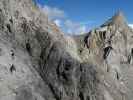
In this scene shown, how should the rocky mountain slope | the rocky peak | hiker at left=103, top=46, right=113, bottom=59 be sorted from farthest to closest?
the rocky peak < hiker at left=103, top=46, right=113, bottom=59 < the rocky mountain slope

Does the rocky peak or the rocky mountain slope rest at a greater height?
the rocky peak

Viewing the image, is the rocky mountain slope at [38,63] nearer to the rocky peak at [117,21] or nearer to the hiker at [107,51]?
the hiker at [107,51]

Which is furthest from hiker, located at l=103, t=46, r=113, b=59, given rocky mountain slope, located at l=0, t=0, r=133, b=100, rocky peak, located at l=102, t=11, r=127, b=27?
rocky mountain slope, located at l=0, t=0, r=133, b=100

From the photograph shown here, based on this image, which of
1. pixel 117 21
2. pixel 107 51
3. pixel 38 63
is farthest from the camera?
pixel 117 21

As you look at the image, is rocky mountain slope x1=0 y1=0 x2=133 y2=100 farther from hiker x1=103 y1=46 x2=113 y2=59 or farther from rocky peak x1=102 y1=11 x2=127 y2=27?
rocky peak x1=102 y1=11 x2=127 y2=27

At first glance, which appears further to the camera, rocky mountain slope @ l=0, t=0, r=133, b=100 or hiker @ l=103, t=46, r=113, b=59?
hiker @ l=103, t=46, r=113, b=59

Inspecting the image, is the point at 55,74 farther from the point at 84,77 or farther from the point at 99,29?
the point at 99,29

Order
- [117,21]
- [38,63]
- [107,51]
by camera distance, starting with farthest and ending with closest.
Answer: [117,21] → [107,51] → [38,63]

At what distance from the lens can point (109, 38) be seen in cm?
8881

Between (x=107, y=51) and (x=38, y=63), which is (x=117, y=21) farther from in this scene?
(x=38, y=63)

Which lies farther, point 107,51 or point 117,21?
point 117,21

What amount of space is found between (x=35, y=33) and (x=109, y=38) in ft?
145

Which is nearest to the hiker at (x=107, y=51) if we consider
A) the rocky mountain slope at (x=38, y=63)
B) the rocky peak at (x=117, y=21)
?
the rocky peak at (x=117, y=21)

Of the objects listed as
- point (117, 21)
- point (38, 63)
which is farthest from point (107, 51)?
point (38, 63)
